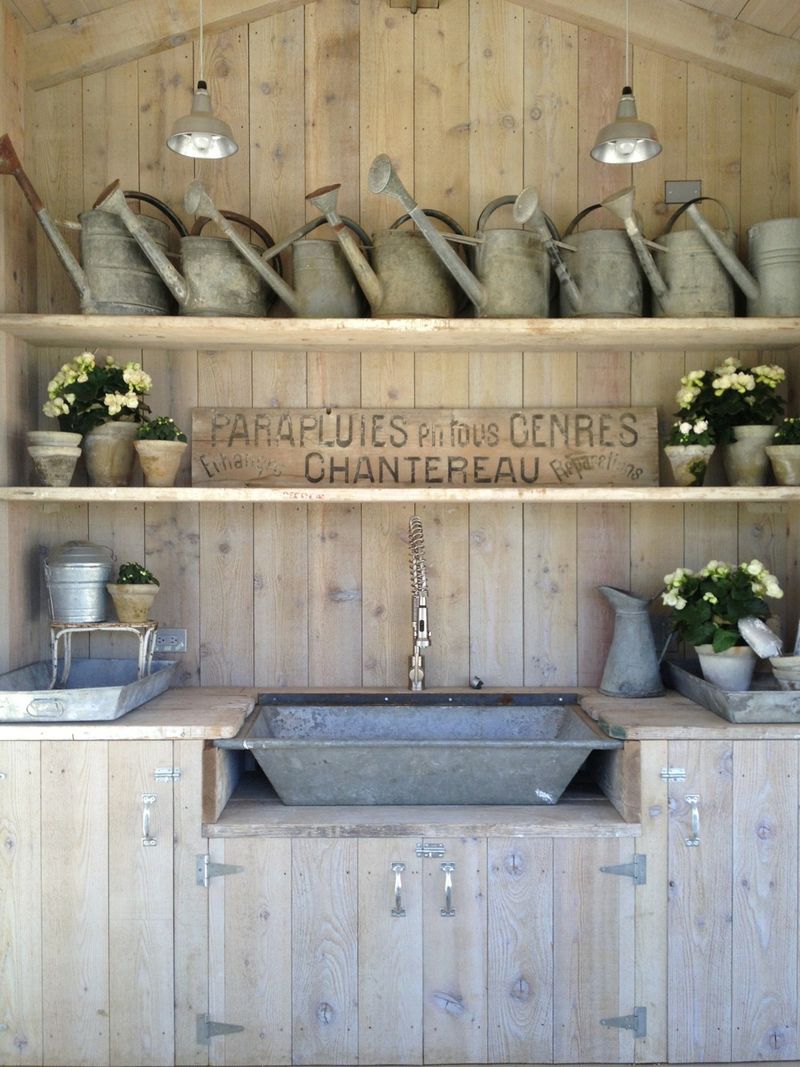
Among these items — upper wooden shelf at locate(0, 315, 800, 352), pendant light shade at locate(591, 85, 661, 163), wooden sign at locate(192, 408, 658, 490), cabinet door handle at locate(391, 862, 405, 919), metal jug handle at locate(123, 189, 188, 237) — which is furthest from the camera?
wooden sign at locate(192, 408, 658, 490)

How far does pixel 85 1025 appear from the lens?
2.12 meters

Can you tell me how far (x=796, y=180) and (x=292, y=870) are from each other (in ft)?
7.39

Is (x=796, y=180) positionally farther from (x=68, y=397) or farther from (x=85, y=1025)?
(x=85, y=1025)

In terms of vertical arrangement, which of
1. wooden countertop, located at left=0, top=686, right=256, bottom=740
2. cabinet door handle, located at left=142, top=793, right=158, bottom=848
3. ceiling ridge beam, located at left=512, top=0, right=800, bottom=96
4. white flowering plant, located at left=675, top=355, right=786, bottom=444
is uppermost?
ceiling ridge beam, located at left=512, top=0, right=800, bottom=96

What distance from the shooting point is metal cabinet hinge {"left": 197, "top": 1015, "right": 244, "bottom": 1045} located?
2.12 metres

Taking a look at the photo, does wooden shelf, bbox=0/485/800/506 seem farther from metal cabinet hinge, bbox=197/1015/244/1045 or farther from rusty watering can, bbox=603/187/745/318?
metal cabinet hinge, bbox=197/1015/244/1045

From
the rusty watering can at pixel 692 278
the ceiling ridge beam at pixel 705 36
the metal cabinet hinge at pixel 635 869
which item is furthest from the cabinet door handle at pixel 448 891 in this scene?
the ceiling ridge beam at pixel 705 36

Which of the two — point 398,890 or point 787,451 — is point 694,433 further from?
point 398,890

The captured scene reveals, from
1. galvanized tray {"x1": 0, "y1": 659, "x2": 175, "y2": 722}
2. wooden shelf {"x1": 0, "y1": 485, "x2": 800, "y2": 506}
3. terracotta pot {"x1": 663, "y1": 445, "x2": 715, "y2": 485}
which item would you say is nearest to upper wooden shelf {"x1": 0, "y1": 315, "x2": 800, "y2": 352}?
terracotta pot {"x1": 663, "y1": 445, "x2": 715, "y2": 485}

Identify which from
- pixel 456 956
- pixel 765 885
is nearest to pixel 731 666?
pixel 765 885

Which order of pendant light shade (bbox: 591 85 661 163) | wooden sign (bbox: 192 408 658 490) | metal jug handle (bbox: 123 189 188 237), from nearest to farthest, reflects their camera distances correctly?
1. pendant light shade (bbox: 591 85 661 163)
2. metal jug handle (bbox: 123 189 188 237)
3. wooden sign (bbox: 192 408 658 490)

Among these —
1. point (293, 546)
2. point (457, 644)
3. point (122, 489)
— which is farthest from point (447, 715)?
point (122, 489)

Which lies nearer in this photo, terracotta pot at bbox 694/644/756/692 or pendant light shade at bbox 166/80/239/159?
pendant light shade at bbox 166/80/239/159

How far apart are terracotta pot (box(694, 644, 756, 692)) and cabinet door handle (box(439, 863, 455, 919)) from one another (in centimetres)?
80
